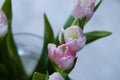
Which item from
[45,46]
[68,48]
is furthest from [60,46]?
[45,46]

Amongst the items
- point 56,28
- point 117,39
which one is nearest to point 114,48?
point 117,39

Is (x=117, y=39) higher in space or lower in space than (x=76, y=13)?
lower

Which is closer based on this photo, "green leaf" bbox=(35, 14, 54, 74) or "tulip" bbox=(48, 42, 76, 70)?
"tulip" bbox=(48, 42, 76, 70)

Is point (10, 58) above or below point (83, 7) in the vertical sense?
below

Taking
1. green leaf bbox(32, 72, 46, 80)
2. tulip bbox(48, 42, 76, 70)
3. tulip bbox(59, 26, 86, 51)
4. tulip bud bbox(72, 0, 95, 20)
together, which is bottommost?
green leaf bbox(32, 72, 46, 80)

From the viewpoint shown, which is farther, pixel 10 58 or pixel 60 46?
pixel 10 58

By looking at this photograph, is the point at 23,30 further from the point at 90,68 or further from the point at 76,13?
the point at 76,13

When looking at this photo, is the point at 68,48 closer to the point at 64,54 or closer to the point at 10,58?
the point at 64,54
